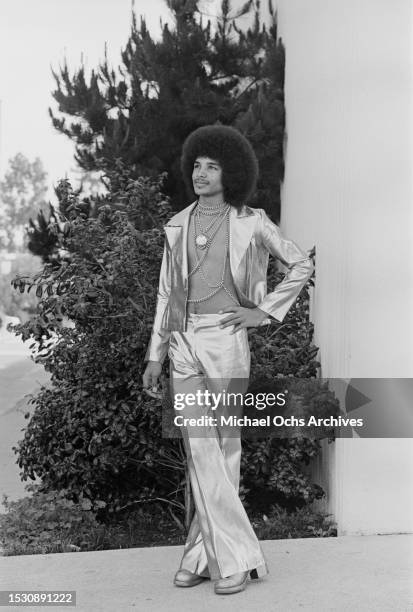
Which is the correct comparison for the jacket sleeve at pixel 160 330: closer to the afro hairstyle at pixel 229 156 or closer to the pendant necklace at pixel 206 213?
the pendant necklace at pixel 206 213

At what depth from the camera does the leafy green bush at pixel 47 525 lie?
5125 millimetres

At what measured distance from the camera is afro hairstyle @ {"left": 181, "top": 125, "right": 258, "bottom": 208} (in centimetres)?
397

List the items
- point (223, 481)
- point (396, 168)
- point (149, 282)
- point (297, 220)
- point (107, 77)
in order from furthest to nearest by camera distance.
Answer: point (107, 77) < point (297, 220) < point (149, 282) < point (396, 168) < point (223, 481)

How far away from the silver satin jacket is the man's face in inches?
4.3

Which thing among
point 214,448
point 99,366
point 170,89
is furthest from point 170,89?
point 214,448

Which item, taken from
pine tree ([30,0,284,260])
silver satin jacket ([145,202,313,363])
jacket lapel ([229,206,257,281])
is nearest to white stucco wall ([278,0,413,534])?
silver satin jacket ([145,202,313,363])

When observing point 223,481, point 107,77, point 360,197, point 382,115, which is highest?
point 107,77

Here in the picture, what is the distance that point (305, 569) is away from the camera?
4.21 meters

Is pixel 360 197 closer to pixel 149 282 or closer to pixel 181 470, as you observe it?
pixel 149 282

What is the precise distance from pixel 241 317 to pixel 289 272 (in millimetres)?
282

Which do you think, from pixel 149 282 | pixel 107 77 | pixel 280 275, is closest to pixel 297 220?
pixel 280 275

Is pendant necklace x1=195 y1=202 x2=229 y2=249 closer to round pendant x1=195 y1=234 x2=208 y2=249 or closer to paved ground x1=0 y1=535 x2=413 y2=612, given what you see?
round pendant x1=195 y1=234 x2=208 y2=249

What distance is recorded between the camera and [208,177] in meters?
3.95

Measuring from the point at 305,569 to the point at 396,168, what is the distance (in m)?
1.89
